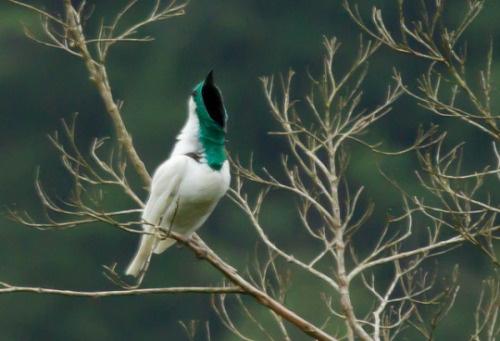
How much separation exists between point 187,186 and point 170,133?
2333cm

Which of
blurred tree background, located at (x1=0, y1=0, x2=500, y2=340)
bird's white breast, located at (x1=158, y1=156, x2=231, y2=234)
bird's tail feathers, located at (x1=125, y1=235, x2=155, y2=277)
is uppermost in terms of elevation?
bird's white breast, located at (x1=158, y1=156, x2=231, y2=234)

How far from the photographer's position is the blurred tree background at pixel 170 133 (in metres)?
28.5

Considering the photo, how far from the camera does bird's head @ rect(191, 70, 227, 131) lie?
681 cm

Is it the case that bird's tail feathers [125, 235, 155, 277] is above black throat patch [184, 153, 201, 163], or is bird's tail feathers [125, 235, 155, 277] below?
below

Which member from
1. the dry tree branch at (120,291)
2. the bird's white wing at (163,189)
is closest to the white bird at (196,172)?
the bird's white wing at (163,189)

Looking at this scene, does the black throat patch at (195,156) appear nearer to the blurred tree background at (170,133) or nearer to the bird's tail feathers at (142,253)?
the bird's tail feathers at (142,253)

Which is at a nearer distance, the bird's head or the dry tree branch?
the dry tree branch

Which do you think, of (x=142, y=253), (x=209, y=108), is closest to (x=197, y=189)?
(x=209, y=108)

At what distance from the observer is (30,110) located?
32.7m

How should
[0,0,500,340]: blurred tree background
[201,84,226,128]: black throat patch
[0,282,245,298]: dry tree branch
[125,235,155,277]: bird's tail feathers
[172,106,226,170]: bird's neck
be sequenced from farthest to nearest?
[0,0,500,340]: blurred tree background
[125,235,155,277]: bird's tail feathers
[172,106,226,170]: bird's neck
[201,84,226,128]: black throat patch
[0,282,245,298]: dry tree branch

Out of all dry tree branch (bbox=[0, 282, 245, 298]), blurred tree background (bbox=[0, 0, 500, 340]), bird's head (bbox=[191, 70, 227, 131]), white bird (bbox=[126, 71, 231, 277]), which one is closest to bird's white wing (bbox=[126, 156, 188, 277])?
white bird (bbox=[126, 71, 231, 277])

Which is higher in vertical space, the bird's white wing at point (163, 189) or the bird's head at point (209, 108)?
the bird's head at point (209, 108)

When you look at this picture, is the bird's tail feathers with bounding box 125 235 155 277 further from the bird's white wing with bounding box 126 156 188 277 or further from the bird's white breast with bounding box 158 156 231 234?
the bird's white breast with bounding box 158 156 231 234

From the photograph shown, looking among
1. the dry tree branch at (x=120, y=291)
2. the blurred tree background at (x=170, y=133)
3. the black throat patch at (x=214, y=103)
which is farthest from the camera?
the blurred tree background at (x=170, y=133)
